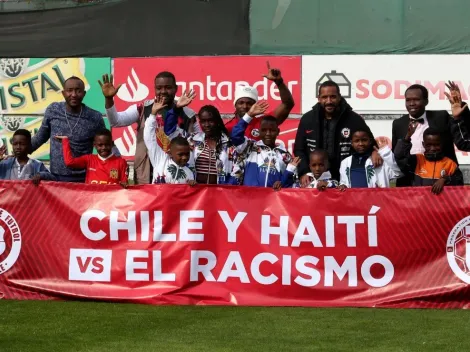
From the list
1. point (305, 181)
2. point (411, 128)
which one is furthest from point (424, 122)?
point (305, 181)

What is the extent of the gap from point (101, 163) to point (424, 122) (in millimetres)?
3246

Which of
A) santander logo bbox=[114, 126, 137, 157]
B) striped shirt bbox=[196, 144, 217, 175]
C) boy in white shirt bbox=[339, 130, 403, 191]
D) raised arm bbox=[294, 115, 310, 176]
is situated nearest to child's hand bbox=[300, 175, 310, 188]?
raised arm bbox=[294, 115, 310, 176]

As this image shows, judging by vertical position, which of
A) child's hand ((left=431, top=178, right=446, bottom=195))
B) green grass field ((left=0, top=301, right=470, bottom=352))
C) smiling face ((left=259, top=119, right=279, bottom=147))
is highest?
smiling face ((left=259, top=119, right=279, bottom=147))

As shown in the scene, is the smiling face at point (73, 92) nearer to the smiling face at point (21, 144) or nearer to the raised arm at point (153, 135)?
the smiling face at point (21, 144)

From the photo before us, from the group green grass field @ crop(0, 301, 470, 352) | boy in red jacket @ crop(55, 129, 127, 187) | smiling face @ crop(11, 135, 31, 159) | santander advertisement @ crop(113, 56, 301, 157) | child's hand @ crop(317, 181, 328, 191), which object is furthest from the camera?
santander advertisement @ crop(113, 56, 301, 157)

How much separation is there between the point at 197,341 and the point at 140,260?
2173mm

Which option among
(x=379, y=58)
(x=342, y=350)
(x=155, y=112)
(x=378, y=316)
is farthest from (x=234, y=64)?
(x=342, y=350)

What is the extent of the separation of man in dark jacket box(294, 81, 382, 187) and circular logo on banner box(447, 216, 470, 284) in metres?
1.47

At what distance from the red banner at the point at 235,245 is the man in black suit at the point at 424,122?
2.96 ft

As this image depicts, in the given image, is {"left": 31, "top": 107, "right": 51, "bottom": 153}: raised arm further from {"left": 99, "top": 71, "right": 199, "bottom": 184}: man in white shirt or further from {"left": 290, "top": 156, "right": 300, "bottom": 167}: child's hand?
{"left": 290, "top": 156, "right": 300, "bottom": 167}: child's hand

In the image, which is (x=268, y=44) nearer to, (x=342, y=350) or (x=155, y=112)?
(x=155, y=112)

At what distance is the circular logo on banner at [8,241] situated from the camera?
10.4 m

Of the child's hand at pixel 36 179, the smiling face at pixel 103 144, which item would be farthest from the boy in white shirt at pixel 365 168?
the child's hand at pixel 36 179

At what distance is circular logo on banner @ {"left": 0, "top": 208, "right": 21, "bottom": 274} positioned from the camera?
34.1ft
